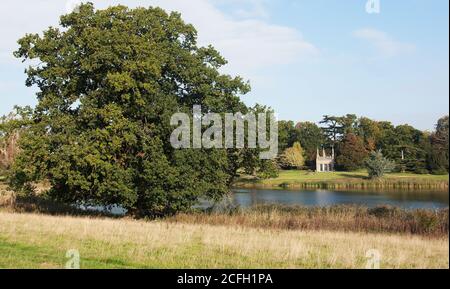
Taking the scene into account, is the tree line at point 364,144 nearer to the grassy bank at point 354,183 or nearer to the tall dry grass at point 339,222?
the grassy bank at point 354,183

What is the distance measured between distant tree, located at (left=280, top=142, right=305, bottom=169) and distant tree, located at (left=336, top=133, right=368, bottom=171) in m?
7.56

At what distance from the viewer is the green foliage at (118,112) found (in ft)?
77.7

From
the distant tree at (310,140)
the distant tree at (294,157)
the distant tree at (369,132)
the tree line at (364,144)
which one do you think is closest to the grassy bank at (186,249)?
the tree line at (364,144)

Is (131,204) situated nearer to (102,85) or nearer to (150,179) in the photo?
(150,179)

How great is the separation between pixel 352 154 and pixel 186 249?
9202 centimetres

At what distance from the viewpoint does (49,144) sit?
24.1m

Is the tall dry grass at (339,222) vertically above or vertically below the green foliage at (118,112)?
below

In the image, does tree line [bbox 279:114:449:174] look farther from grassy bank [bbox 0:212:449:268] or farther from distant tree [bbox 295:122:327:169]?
grassy bank [bbox 0:212:449:268]

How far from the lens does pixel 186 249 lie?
13.7 m

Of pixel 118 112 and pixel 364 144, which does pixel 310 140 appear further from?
pixel 118 112

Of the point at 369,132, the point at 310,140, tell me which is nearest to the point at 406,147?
the point at 369,132

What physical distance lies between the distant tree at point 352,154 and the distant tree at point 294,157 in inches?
298

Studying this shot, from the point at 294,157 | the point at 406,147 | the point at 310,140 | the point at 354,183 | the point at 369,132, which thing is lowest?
the point at 354,183

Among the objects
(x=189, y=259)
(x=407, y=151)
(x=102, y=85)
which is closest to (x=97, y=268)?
(x=189, y=259)
